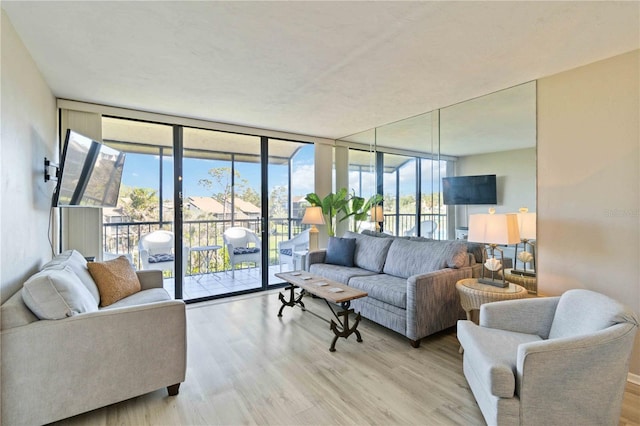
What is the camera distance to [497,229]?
8.39ft

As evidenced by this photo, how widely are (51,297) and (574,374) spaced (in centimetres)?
286

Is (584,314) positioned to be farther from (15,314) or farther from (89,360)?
(15,314)

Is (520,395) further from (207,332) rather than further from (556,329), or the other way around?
(207,332)

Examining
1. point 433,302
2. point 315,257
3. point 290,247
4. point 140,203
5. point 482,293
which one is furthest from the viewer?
point 290,247

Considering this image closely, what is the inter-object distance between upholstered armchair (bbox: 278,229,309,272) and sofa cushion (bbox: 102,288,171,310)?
7.80 ft

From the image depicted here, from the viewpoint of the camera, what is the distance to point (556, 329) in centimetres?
197

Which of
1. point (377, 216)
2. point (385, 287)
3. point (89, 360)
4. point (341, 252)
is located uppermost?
point (377, 216)

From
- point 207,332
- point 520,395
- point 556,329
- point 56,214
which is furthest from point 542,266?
point 56,214

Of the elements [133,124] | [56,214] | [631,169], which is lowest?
[56,214]

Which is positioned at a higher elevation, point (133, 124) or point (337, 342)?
point (133, 124)

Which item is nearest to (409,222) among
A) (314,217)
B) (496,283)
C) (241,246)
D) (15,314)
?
(314,217)

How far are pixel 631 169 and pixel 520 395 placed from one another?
6.49 feet

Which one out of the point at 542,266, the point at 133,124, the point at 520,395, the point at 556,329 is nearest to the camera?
the point at 520,395

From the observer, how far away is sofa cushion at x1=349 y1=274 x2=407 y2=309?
2908mm
